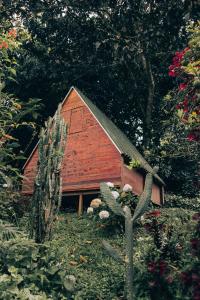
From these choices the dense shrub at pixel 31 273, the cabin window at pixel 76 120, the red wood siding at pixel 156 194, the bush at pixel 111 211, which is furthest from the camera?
the red wood siding at pixel 156 194

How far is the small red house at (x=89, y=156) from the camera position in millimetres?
13453

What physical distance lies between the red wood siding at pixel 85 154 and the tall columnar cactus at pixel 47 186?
591 cm

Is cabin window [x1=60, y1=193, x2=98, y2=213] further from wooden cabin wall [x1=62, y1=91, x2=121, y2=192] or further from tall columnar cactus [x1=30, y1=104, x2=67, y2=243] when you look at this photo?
tall columnar cactus [x1=30, y1=104, x2=67, y2=243]

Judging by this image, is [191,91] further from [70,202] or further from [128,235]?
[70,202]

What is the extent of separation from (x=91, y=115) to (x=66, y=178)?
9.03 ft

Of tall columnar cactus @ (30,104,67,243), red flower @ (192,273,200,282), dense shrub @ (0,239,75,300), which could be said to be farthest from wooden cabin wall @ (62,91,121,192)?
red flower @ (192,273,200,282)

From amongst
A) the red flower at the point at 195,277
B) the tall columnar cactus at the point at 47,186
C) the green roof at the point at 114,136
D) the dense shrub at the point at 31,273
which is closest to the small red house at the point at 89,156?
the green roof at the point at 114,136

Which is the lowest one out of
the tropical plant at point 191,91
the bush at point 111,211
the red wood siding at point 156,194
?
the bush at point 111,211

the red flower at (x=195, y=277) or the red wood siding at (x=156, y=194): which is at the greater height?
the red wood siding at (x=156, y=194)

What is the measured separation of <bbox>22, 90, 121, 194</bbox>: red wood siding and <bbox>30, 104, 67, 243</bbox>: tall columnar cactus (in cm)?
591

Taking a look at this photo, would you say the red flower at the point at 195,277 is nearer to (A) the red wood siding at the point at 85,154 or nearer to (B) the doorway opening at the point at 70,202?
(A) the red wood siding at the point at 85,154

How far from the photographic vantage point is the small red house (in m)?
13.5

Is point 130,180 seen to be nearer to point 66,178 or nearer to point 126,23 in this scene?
point 66,178

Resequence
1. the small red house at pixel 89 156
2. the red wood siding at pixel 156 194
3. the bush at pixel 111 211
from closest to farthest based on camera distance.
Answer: the bush at pixel 111 211 → the small red house at pixel 89 156 → the red wood siding at pixel 156 194
